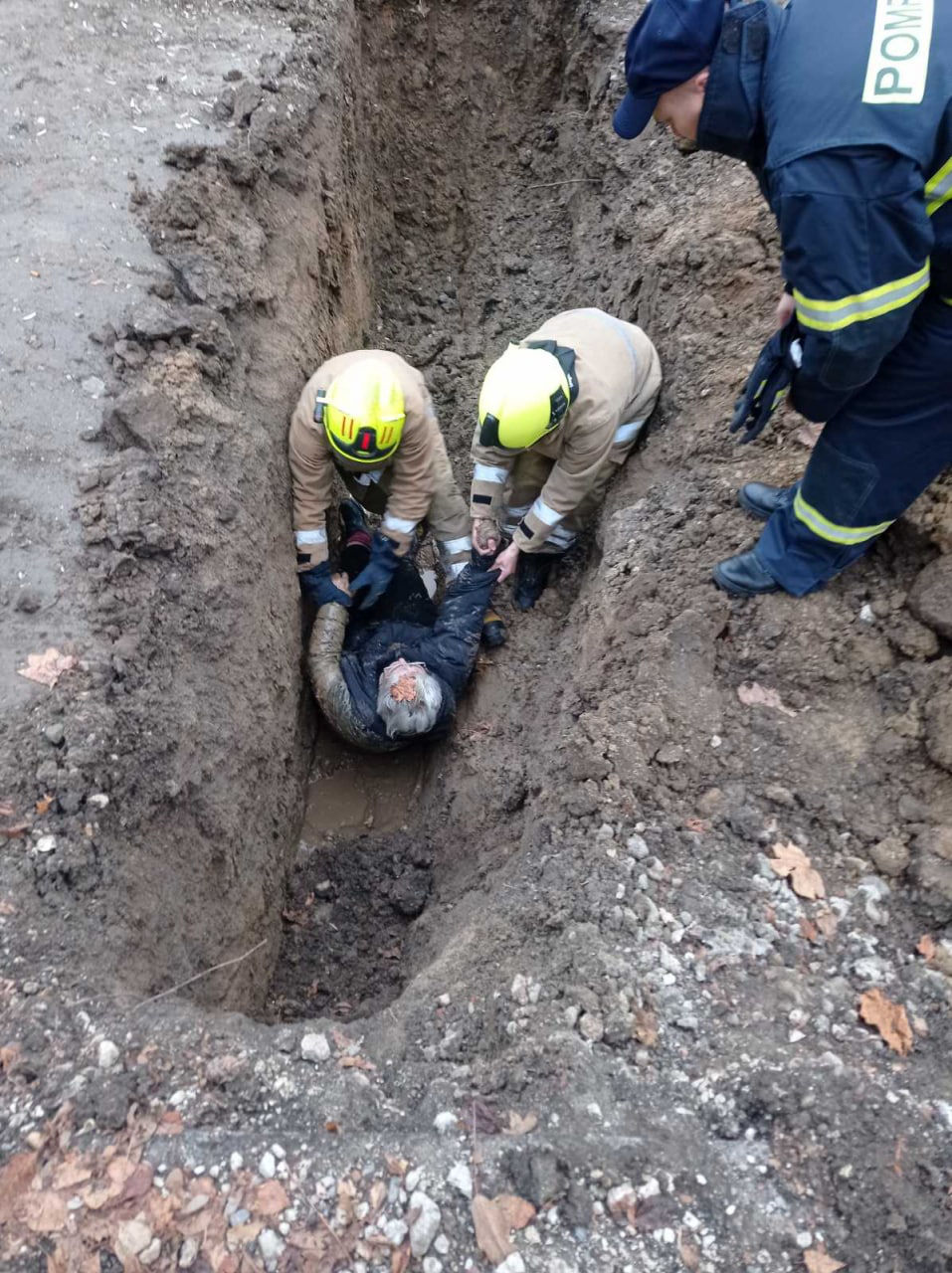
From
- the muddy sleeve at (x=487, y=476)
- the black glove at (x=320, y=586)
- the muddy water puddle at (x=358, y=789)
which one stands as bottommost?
the muddy water puddle at (x=358, y=789)

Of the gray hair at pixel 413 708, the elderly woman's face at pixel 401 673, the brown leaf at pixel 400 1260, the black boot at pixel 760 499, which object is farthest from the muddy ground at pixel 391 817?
the elderly woman's face at pixel 401 673

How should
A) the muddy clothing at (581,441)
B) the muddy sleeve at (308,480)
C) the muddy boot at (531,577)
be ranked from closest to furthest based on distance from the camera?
1. the muddy clothing at (581,441)
2. the muddy sleeve at (308,480)
3. the muddy boot at (531,577)

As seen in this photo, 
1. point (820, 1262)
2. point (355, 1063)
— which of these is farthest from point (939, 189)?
point (355, 1063)

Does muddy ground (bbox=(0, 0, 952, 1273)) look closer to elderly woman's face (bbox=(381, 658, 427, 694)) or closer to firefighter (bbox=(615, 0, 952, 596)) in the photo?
elderly woman's face (bbox=(381, 658, 427, 694))

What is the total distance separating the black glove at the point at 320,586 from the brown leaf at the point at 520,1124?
288 cm

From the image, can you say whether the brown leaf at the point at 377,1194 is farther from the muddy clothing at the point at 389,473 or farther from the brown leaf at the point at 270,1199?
the muddy clothing at the point at 389,473

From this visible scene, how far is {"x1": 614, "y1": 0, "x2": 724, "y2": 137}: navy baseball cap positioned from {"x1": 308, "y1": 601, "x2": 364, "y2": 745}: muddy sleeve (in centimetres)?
290

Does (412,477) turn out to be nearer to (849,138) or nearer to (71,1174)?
(849,138)

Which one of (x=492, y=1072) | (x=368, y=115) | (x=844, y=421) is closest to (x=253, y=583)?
(x=492, y=1072)

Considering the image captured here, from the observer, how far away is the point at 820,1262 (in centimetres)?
203

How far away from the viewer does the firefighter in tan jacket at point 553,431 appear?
3.73 meters

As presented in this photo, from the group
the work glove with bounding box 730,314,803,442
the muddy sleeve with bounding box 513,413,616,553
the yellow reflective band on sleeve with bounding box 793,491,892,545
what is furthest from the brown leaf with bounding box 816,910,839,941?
the muddy sleeve with bounding box 513,413,616,553

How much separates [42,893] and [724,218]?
4674mm

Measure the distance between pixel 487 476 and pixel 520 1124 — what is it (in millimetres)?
3193
